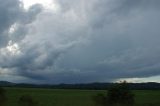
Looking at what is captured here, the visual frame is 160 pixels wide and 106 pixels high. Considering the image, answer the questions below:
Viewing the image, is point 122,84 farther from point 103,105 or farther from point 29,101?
point 29,101

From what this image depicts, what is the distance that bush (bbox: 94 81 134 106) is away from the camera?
63.1 meters

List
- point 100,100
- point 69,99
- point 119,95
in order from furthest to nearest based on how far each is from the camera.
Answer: point 69,99 → point 119,95 → point 100,100

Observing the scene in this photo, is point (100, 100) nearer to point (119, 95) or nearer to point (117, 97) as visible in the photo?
point (117, 97)

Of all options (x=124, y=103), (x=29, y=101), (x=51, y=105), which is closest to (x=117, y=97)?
(x=124, y=103)

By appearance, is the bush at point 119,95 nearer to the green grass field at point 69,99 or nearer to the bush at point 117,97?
the bush at point 117,97

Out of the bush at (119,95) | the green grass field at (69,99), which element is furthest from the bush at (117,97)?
the green grass field at (69,99)

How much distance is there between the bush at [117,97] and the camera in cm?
6312

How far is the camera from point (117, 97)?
64750 mm

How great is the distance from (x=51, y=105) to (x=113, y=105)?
29.9 metres

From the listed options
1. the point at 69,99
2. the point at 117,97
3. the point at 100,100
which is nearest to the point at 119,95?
the point at 117,97

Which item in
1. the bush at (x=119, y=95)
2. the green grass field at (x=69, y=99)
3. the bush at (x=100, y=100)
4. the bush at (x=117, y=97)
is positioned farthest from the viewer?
the green grass field at (x=69, y=99)

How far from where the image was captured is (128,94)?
65.2 metres

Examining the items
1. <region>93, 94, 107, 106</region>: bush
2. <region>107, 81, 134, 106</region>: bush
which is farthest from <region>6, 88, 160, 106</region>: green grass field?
<region>93, 94, 107, 106</region>: bush

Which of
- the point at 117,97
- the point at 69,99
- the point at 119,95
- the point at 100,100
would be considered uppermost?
the point at 69,99
